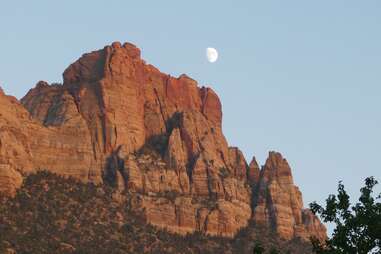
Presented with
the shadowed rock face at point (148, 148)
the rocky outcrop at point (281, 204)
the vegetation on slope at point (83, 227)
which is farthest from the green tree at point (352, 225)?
the rocky outcrop at point (281, 204)

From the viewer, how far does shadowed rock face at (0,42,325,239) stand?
16125 centimetres

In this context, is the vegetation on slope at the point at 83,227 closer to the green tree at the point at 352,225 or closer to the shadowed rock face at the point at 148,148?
the shadowed rock face at the point at 148,148

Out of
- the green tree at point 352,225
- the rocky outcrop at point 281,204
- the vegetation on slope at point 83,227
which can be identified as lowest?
the green tree at point 352,225

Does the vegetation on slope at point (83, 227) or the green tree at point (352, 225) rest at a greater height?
the vegetation on slope at point (83, 227)

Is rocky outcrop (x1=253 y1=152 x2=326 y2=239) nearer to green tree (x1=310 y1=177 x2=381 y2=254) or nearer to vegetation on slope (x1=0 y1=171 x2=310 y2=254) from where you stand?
vegetation on slope (x1=0 y1=171 x2=310 y2=254)

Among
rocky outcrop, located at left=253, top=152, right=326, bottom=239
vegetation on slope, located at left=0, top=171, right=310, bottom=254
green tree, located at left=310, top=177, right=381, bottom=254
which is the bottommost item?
green tree, located at left=310, top=177, right=381, bottom=254

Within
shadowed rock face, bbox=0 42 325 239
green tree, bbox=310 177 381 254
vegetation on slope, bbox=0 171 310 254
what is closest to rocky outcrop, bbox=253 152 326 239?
shadowed rock face, bbox=0 42 325 239

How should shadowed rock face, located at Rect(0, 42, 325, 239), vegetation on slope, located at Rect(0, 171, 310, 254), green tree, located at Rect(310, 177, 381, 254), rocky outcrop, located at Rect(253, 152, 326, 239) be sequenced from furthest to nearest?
rocky outcrop, located at Rect(253, 152, 326, 239) < shadowed rock face, located at Rect(0, 42, 325, 239) < vegetation on slope, located at Rect(0, 171, 310, 254) < green tree, located at Rect(310, 177, 381, 254)

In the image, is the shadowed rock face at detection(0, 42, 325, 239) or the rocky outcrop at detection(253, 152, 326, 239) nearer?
the shadowed rock face at detection(0, 42, 325, 239)

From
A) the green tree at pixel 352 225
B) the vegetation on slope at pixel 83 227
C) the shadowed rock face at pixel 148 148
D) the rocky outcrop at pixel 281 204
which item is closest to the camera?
the green tree at pixel 352 225

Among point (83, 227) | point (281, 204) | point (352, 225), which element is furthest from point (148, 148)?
point (352, 225)

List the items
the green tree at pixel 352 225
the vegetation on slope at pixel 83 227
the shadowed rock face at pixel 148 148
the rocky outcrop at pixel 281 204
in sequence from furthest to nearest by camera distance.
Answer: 1. the rocky outcrop at pixel 281 204
2. the shadowed rock face at pixel 148 148
3. the vegetation on slope at pixel 83 227
4. the green tree at pixel 352 225

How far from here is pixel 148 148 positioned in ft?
574

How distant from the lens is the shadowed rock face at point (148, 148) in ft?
529
